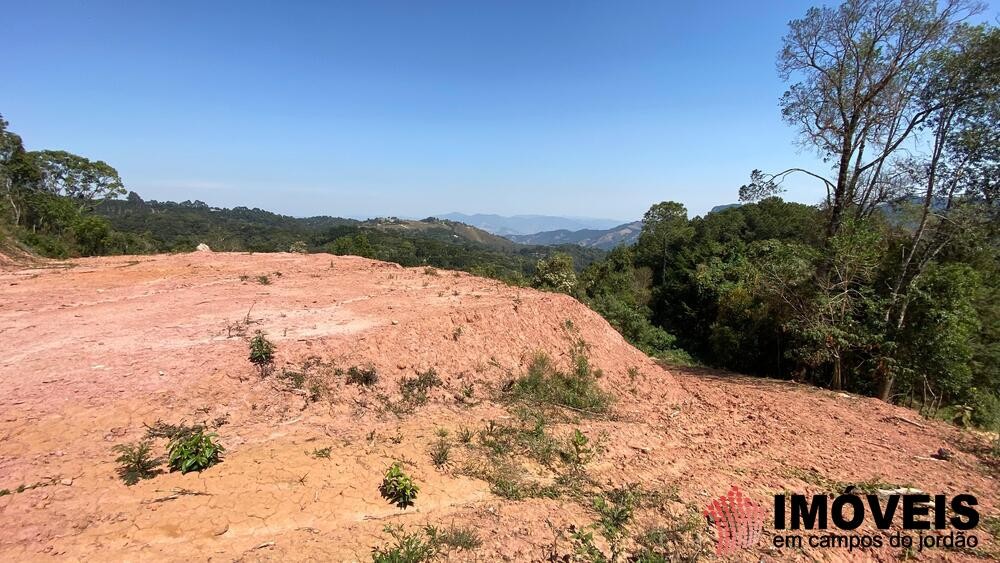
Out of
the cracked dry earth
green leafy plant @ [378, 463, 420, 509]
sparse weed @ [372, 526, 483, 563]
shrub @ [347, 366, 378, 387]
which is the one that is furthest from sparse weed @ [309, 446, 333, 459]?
shrub @ [347, 366, 378, 387]

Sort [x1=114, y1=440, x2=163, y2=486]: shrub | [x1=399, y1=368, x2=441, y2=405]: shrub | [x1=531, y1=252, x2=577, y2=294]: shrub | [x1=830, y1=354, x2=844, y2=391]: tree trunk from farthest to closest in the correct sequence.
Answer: [x1=531, y1=252, x2=577, y2=294]: shrub → [x1=830, y1=354, x2=844, y2=391]: tree trunk → [x1=399, y1=368, x2=441, y2=405]: shrub → [x1=114, y1=440, x2=163, y2=486]: shrub

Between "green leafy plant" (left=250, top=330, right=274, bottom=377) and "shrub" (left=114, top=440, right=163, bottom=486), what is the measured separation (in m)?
1.89

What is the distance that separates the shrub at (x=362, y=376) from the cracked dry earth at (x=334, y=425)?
5.2 inches

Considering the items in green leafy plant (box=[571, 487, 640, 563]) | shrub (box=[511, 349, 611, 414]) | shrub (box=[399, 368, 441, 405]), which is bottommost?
green leafy plant (box=[571, 487, 640, 563])

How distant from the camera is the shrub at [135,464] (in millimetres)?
4449

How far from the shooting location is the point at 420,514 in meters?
4.57

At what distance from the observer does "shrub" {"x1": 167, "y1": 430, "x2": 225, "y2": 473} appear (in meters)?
4.64

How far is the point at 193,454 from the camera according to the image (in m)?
4.71

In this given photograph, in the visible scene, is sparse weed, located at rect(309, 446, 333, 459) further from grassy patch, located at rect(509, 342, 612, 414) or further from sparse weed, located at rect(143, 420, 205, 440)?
grassy patch, located at rect(509, 342, 612, 414)

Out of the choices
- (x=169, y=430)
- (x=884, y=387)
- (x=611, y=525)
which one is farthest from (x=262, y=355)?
(x=884, y=387)

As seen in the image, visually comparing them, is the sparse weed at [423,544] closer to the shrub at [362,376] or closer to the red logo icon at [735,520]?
the red logo icon at [735,520]

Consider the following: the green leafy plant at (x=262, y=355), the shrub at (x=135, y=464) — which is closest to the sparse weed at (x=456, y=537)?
the shrub at (x=135, y=464)

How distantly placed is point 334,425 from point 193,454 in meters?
1.73

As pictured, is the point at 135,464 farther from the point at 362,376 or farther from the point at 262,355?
the point at 362,376
